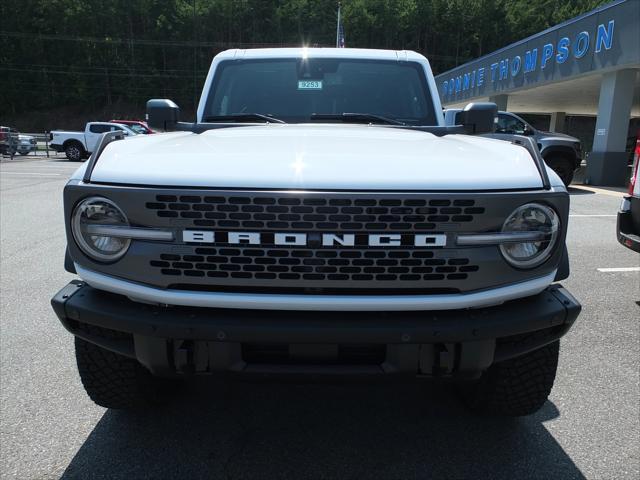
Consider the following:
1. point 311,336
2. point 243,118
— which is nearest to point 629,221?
point 243,118

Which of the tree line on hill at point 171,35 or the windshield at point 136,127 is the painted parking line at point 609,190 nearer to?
the windshield at point 136,127

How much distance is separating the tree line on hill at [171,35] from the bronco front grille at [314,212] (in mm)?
72132

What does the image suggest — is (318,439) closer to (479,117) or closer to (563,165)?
(479,117)

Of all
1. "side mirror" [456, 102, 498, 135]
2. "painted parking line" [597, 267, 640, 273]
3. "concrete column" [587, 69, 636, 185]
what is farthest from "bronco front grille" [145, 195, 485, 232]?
"concrete column" [587, 69, 636, 185]

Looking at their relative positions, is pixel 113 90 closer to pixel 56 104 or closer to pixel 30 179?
pixel 56 104

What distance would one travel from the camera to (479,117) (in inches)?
126

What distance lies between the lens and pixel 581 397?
284 centimetres

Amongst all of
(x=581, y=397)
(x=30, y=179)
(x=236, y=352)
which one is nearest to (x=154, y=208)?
(x=236, y=352)

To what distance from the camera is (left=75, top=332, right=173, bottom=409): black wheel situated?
7.45 feet

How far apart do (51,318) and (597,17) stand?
53.0 ft

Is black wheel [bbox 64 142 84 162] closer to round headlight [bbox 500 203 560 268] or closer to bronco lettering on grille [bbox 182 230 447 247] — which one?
bronco lettering on grille [bbox 182 230 447 247]

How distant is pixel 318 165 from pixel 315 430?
4.33 feet

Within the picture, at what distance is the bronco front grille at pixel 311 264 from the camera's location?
1.82m

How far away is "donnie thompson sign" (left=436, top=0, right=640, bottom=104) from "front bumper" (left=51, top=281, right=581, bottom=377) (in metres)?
14.2
